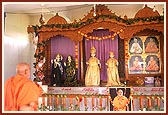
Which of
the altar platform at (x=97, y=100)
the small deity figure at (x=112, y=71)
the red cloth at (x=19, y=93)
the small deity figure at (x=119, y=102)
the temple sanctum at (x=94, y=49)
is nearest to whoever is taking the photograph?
the red cloth at (x=19, y=93)

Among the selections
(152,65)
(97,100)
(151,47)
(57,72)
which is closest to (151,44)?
(151,47)

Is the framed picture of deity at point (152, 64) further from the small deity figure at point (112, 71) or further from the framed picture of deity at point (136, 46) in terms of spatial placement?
the small deity figure at point (112, 71)

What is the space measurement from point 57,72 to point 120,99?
1827mm

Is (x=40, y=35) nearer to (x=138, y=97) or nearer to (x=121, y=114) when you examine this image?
(x=138, y=97)

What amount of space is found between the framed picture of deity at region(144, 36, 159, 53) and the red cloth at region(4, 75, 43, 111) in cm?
323

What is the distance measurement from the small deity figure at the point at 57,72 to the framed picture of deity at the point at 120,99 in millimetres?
1587

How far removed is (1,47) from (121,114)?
975 mm

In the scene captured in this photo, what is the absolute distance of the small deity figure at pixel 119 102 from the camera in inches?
120

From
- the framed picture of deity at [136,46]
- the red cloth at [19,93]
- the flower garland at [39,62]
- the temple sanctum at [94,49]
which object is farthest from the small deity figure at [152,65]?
the red cloth at [19,93]

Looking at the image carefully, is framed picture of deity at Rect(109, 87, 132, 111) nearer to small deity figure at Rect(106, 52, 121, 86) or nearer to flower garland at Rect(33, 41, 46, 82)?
small deity figure at Rect(106, 52, 121, 86)

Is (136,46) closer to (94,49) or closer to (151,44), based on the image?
(151,44)

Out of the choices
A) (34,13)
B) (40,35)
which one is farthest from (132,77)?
(34,13)

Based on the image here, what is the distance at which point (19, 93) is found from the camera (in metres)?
1.95

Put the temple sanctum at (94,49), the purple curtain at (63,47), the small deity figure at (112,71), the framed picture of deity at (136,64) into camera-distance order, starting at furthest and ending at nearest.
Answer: the purple curtain at (63,47) → the framed picture of deity at (136,64) → the small deity figure at (112,71) → the temple sanctum at (94,49)
